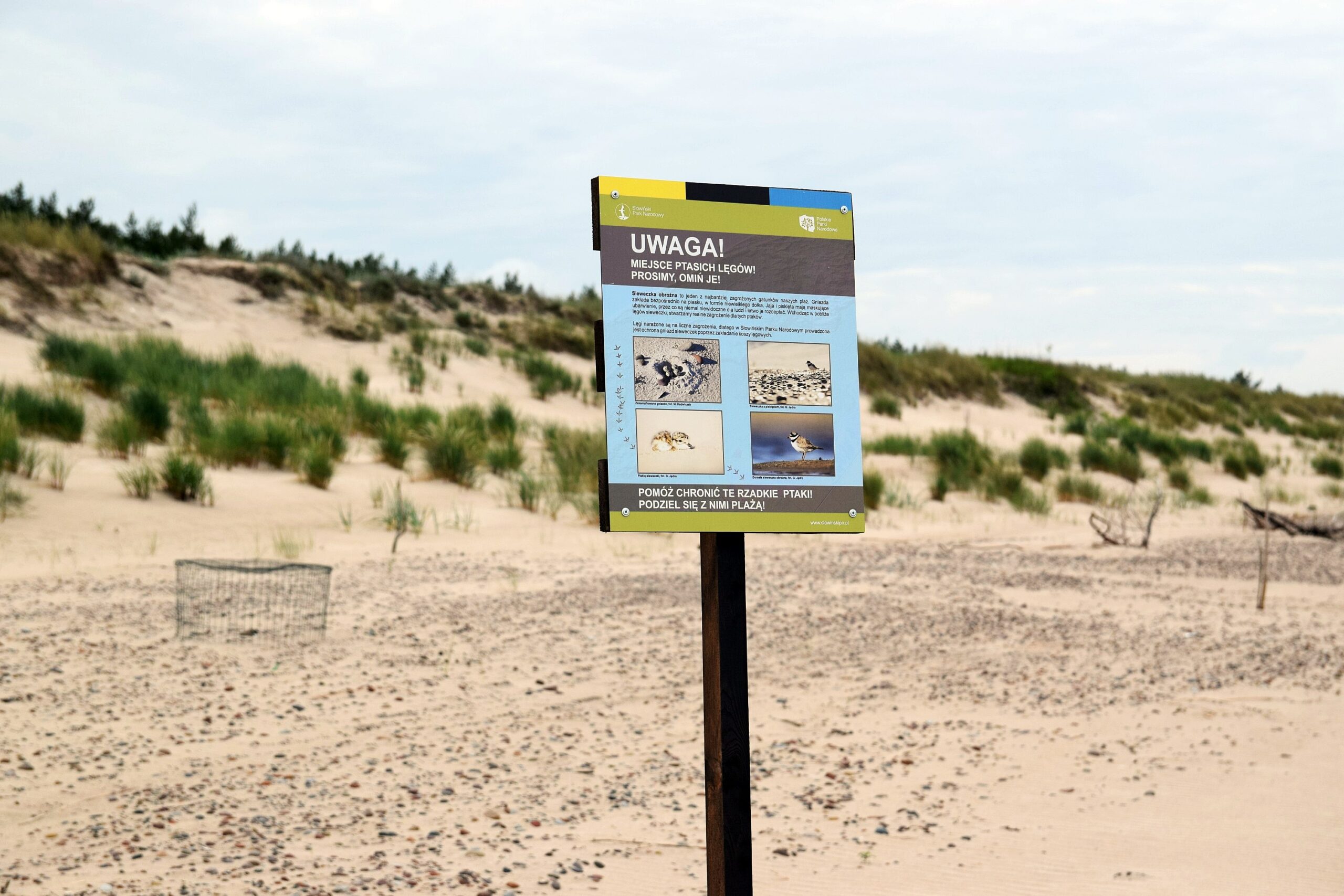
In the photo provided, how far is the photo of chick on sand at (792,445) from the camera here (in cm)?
348

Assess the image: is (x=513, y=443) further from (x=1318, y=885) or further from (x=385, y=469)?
(x=1318, y=885)

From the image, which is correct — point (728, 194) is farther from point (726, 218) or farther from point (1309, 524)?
point (1309, 524)

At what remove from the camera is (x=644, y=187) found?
11.6 feet

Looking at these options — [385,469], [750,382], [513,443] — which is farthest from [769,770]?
[513,443]

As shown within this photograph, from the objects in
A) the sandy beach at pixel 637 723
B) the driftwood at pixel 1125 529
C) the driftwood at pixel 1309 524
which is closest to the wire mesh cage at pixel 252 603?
the sandy beach at pixel 637 723

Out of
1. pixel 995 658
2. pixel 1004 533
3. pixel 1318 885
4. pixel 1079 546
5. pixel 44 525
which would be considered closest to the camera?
pixel 1318 885

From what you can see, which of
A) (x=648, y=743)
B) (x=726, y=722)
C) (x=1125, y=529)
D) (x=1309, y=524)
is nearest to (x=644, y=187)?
(x=726, y=722)

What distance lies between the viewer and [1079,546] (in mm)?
14242

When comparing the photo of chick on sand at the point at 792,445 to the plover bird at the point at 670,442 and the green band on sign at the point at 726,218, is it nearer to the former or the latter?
the plover bird at the point at 670,442

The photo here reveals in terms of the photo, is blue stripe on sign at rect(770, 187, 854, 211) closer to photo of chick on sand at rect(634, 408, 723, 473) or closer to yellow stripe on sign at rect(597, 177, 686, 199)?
yellow stripe on sign at rect(597, 177, 686, 199)

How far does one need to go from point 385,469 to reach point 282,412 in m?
2.71

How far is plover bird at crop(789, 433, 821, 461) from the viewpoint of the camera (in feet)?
11.5

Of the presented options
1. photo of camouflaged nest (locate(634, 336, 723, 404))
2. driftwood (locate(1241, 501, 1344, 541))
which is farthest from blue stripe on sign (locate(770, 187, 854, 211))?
driftwood (locate(1241, 501, 1344, 541))

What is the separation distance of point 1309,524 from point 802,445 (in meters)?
14.4
